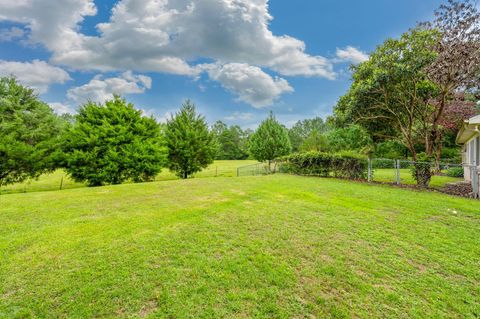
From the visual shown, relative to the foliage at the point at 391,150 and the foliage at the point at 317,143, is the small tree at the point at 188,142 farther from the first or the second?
the foliage at the point at 391,150

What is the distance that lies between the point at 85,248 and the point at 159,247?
48.5 inches

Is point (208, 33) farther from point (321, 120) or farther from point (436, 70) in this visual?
point (321, 120)

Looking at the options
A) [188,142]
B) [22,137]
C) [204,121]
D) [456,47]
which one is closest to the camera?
[456,47]

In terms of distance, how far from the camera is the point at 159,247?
3.45 meters

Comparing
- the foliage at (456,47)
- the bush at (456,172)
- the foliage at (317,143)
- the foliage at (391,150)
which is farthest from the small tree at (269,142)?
the foliage at (391,150)

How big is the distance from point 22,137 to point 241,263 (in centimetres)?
1552

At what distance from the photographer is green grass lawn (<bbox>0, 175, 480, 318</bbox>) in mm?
2201

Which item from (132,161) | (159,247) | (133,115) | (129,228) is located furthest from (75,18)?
(159,247)

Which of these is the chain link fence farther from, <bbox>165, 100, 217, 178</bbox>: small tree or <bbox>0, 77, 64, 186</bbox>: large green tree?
<bbox>0, 77, 64, 186</bbox>: large green tree

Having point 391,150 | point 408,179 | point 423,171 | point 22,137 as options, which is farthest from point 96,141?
point 391,150

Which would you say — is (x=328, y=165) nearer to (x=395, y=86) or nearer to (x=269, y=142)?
(x=395, y=86)

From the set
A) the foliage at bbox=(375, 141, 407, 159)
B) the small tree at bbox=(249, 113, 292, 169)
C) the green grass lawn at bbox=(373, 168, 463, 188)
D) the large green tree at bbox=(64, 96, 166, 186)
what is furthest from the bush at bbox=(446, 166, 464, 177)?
the large green tree at bbox=(64, 96, 166, 186)

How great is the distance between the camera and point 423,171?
884 centimetres

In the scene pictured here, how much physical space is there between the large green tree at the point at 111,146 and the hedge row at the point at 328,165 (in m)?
9.07
